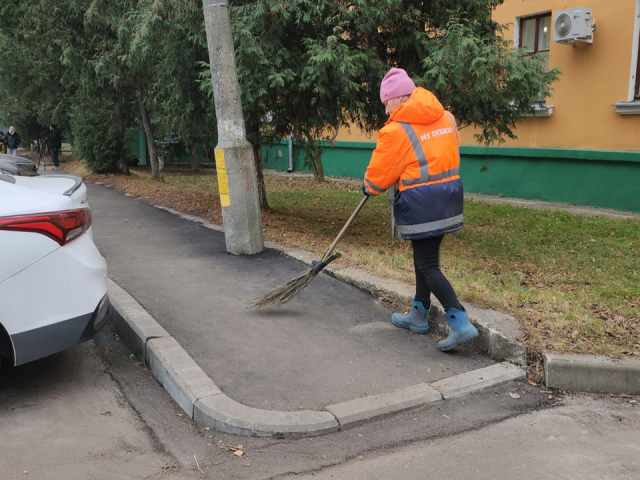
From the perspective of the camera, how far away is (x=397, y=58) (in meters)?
8.29

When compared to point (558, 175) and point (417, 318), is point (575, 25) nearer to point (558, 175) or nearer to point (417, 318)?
point (558, 175)

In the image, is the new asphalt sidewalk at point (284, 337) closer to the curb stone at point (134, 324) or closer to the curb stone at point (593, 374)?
Result: the curb stone at point (134, 324)

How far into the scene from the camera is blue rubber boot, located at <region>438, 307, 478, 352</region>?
4.26m

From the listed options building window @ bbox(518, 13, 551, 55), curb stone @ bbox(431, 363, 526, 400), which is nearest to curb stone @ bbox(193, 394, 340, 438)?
curb stone @ bbox(431, 363, 526, 400)

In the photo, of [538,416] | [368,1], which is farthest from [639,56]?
[538,416]

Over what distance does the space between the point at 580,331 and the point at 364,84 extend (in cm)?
477

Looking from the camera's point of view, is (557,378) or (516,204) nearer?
(557,378)

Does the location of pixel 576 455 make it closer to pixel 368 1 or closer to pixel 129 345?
pixel 129 345

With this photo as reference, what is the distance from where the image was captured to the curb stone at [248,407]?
3.40 m

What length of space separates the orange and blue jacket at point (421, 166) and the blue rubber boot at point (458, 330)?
0.58 meters

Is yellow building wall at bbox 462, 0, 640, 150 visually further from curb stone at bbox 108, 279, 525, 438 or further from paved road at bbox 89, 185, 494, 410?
curb stone at bbox 108, 279, 525, 438

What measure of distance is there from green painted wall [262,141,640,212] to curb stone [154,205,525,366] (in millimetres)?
5042

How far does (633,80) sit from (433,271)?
9161mm

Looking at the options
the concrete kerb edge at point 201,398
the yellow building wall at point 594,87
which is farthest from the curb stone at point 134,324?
the yellow building wall at point 594,87
